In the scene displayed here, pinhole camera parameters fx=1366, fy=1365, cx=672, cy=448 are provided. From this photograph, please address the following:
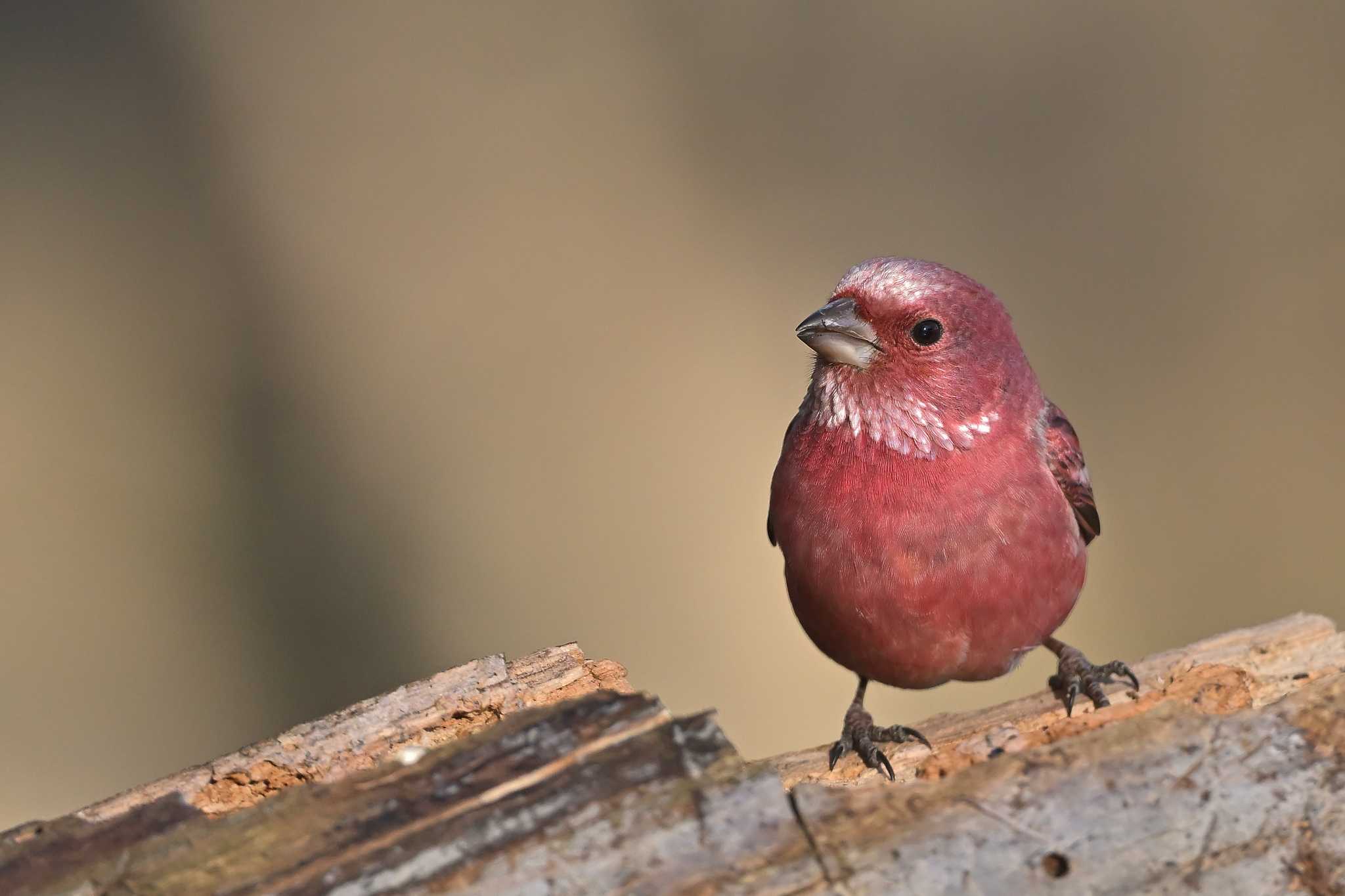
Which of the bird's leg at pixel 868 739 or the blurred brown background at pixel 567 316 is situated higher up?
the blurred brown background at pixel 567 316

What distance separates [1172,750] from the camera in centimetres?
293

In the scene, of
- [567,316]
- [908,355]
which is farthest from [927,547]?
[567,316]

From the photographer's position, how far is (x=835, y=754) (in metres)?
4.32

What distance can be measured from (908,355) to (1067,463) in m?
0.73

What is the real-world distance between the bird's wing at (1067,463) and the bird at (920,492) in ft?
0.18

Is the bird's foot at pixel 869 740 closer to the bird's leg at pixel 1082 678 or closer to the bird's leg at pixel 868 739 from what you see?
the bird's leg at pixel 868 739

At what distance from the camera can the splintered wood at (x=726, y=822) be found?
2680mm

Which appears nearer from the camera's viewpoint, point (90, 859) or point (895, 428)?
point (90, 859)

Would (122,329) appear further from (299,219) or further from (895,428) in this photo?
(895,428)

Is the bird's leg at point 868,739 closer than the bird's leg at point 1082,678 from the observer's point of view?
Yes

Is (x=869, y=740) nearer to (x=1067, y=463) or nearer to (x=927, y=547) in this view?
(x=927, y=547)

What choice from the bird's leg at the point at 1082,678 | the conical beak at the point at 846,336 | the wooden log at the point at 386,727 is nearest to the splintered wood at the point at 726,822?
Result: the wooden log at the point at 386,727

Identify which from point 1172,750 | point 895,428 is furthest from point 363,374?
point 1172,750

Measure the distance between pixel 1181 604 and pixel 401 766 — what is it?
705 centimetres
